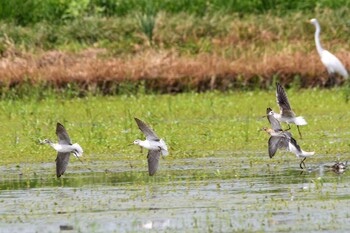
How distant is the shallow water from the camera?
10562mm

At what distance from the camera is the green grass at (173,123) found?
Answer: 54.7 ft

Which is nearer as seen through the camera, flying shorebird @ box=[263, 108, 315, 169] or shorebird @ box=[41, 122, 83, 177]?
shorebird @ box=[41, 122, 83, 177]

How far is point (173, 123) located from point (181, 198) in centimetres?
820

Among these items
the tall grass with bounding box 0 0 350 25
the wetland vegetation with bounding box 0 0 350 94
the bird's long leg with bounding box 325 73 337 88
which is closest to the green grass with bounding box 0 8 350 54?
the wetland vegetation with bounding box 0 0 350 94

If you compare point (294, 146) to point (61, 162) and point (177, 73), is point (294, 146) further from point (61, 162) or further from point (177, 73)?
point (177, 73)

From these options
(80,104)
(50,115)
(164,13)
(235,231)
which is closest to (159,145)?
(235,231)

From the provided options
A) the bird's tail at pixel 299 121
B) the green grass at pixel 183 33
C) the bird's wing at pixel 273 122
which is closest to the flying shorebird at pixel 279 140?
the bird's wing at pixel 273 122

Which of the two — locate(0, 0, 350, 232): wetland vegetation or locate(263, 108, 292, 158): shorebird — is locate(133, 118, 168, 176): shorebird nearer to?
locate(0, 0, 350, 232): wetland vegetation

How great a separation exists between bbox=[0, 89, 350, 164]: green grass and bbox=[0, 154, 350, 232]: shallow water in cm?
107

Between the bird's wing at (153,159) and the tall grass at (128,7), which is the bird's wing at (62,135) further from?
the tall grass at (128,7)

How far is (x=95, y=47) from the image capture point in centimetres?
2947

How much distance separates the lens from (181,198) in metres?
12.1

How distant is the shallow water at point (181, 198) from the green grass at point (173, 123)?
107 cm

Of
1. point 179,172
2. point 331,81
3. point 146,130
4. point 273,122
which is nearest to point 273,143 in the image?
point 273,122
